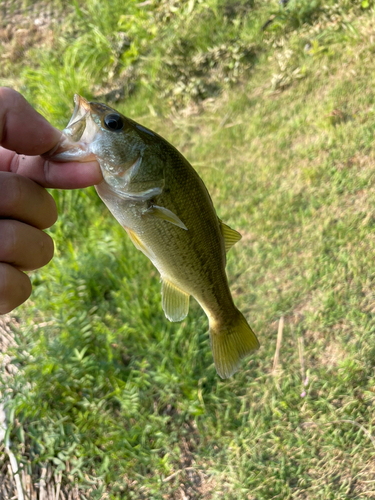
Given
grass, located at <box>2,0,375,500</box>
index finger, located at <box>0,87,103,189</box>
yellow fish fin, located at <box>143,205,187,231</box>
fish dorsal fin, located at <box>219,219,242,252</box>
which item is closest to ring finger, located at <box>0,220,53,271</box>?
index finger, located at <box>0,87,103,189</box>

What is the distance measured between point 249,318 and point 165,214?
1746 mm

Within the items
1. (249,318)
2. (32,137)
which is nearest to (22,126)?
(32,137)

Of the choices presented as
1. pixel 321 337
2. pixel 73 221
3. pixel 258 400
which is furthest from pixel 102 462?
pixel 73 221

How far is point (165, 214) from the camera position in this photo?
59.1 inches

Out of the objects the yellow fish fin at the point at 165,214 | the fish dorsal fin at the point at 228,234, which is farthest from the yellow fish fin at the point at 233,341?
the yellow fish fin at the point at 165,214

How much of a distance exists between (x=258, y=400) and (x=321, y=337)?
2.00 ft

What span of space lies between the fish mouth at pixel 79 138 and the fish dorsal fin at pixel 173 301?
2.05 ft

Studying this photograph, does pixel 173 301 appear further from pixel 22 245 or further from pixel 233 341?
pixel 22 245

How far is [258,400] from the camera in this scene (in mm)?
2639

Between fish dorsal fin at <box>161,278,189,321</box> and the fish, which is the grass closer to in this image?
fish dorsal fin at <box>161,278,189,321</box>

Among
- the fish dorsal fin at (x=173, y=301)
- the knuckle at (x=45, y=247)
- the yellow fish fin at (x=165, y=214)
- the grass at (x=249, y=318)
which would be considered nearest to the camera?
the yellow fish fin at (x=165, y=214)

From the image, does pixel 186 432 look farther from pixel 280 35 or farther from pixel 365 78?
pixel 280 35

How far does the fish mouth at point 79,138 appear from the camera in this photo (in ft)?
4.94

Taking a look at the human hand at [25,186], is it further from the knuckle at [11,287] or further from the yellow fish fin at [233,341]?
the yellow fish fin at [233,341]
